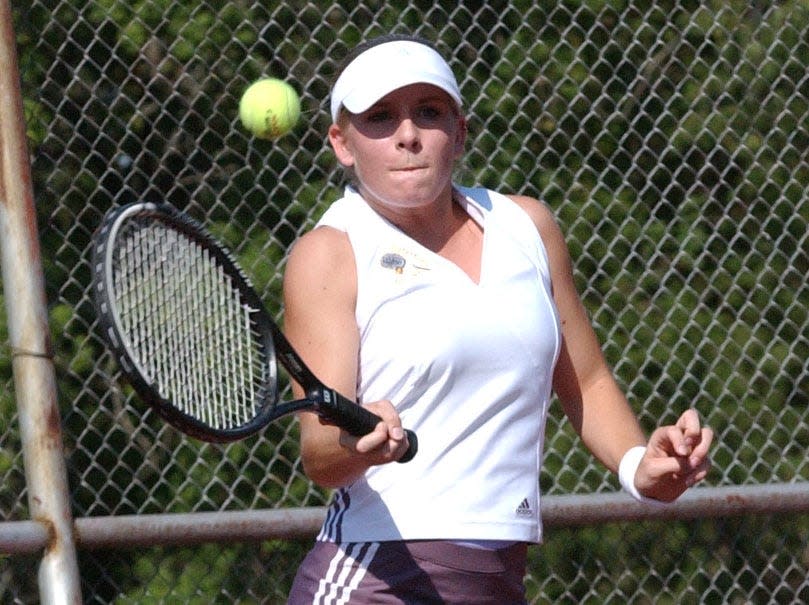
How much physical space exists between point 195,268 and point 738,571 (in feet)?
8.90

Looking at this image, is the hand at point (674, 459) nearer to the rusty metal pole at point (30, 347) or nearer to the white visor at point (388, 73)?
the white visor at point (388, 73)

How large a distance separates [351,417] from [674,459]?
0.51 metres

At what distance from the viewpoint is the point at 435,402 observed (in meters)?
2.31

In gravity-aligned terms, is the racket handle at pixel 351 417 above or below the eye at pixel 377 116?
below

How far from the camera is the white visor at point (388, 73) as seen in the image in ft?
7.79

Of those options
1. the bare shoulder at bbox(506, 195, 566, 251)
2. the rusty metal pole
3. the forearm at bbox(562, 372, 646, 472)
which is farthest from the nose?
the rusty metal pole

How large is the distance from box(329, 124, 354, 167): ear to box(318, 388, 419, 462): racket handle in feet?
1.55

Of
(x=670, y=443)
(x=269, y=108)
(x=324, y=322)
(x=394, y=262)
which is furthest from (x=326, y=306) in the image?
(x=269, y=108)

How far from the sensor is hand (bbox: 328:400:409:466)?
2.10 metres

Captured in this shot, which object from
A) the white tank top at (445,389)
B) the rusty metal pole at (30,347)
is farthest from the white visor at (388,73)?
the rusty metal pole at (30,347)

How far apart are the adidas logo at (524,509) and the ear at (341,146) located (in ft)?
1.98

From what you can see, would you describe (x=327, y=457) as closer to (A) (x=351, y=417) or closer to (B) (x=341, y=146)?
(A) (x=351, y=417)

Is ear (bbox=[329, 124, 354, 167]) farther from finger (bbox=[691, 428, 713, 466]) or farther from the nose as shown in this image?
finger (bbox=[691, 428, 713, 466])

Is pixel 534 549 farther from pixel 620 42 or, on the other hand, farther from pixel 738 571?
pixel 620 42
